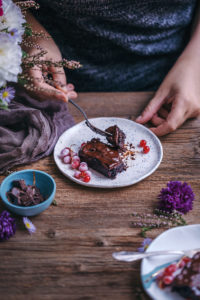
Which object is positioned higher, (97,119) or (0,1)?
(0,1)

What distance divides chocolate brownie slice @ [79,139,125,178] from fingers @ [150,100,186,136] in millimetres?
274

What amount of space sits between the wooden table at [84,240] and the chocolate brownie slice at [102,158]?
95 millimetres

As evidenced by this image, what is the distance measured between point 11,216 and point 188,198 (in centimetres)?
65

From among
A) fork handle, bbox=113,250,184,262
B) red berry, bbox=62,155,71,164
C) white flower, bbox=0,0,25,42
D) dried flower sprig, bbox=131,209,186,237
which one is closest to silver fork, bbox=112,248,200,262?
fork handle, bbox=113,250,184,262

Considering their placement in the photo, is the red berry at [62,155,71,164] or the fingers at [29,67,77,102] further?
the fingers at [29,67,77,102]

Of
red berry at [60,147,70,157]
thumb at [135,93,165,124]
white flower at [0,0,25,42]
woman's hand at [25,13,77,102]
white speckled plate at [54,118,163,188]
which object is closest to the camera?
white flower at [0,0,25,42]

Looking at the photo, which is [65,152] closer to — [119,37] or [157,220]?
[157,220]

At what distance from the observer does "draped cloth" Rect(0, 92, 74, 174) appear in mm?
1271

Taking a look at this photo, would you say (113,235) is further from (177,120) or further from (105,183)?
(177,120)

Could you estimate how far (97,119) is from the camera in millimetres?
1536

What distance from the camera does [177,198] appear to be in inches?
42.3

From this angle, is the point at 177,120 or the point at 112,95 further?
the point at 112,95

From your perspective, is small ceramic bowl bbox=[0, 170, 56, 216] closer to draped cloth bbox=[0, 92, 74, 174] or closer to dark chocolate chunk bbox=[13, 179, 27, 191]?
dark chocolate chunk bbox=[13, 179, 27, 191]

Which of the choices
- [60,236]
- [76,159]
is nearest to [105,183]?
[76,159]
